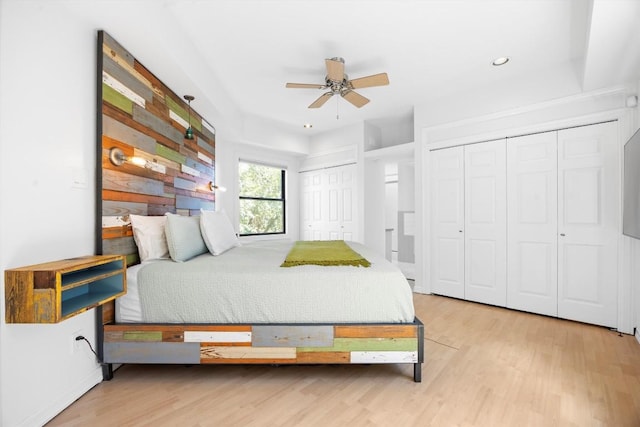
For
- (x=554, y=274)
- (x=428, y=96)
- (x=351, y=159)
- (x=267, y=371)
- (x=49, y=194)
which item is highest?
(x=428, y=96)

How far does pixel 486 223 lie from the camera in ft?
11.4

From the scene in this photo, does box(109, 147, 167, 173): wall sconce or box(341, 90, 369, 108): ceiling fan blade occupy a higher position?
box(341, 90, 369, 108): ceiling fan blade

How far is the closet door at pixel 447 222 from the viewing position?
12.0ft

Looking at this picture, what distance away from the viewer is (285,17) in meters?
2.27

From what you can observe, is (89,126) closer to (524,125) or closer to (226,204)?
(226,204)

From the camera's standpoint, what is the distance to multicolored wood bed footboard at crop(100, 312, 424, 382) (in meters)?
1.77

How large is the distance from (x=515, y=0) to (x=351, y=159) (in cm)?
298

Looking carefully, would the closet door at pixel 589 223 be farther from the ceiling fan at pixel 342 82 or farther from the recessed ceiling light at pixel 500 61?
the ceiling fan at pixel 342 82

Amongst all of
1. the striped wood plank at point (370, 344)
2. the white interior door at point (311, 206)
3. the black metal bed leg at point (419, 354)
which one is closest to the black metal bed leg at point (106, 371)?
the striped wood plank at point (370, 344)

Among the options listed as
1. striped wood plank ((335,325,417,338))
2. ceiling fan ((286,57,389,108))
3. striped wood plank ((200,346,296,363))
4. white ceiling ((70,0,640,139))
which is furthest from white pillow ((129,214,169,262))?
ceiling fan ((286,57,389,108))

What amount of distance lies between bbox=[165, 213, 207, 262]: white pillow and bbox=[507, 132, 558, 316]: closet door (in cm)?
332

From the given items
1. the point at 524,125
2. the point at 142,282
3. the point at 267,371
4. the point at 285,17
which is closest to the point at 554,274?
the point at 524,125

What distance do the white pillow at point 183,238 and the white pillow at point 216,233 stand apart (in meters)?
0.07

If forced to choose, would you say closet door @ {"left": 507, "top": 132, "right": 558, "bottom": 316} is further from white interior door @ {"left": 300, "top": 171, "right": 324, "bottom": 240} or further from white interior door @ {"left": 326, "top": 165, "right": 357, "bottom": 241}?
white interior door @ {"left": 300, "top": 171, "right": 324, "bottom": 240}
